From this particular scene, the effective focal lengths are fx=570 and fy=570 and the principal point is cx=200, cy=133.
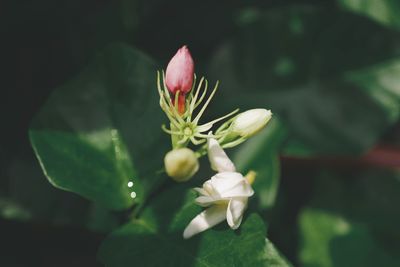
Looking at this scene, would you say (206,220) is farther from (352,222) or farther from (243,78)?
(352,222)

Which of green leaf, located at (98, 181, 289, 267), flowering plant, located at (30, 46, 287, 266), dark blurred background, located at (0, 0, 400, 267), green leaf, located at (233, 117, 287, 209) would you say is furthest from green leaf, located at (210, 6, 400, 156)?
green leaf, located at (98, 181, 289, 267)

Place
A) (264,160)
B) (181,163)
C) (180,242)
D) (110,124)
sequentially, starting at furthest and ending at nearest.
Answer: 1. (264,160)
2. (110,124)
3. (180,242)
4. (181,163)

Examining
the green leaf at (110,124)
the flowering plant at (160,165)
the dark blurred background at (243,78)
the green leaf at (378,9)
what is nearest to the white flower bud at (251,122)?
the flowering plant at (160,165)

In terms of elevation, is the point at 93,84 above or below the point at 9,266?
above

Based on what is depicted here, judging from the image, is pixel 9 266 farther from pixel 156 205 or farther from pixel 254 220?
pixel 254 220

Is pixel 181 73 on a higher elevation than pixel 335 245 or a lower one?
higher

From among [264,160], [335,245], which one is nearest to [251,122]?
[264,160]

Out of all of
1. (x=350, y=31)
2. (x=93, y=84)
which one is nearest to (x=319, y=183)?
(x=350, y=31)
